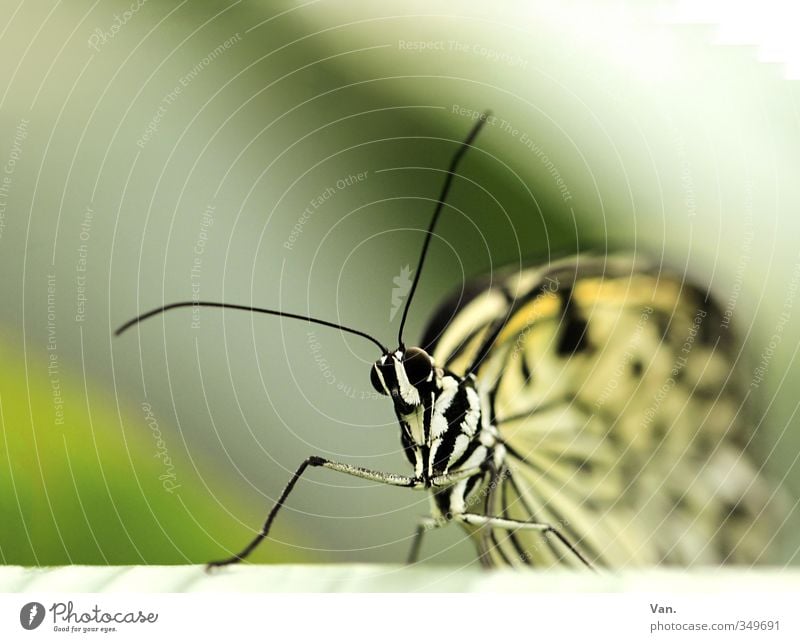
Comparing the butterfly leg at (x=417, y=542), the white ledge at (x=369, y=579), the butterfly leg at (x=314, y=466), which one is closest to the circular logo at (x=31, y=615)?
the white ledge at (x=369, y=579)

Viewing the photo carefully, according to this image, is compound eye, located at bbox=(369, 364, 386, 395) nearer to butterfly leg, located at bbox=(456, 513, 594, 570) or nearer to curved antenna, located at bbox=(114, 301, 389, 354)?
curved antenna, located at bbox=(114, 301, 389, 354)

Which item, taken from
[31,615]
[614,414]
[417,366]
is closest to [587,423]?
[614,414]

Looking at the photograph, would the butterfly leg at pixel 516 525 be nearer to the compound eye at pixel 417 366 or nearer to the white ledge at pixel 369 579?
the white ledge at pixel 369 579

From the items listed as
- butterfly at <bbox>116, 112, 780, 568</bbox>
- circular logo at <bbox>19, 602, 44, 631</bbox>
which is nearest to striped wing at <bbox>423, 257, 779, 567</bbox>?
butterfly at <bbox>116, 112, 780, 568</bbox>

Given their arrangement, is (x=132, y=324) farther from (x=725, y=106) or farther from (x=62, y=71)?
(x=725, y=106)

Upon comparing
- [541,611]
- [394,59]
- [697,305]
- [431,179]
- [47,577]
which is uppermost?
[394,59]

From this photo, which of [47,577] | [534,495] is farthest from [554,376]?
[47,577]
